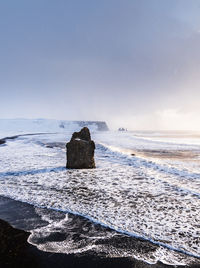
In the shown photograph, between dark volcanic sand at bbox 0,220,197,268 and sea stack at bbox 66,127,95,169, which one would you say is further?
sea stack at bbox 66,127,95,169

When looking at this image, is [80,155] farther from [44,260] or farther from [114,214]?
[44,260]

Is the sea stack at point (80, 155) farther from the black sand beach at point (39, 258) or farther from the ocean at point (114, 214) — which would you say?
the black sand beach at point (39, 258)

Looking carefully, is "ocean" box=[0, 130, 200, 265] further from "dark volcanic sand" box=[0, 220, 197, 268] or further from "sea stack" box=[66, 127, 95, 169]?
"sea stack" box=[66, 127, 95, 169]

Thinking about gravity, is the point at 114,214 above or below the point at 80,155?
below

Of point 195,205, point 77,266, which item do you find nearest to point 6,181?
point 77,266

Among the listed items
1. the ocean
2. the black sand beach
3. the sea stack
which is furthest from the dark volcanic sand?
the sea stack

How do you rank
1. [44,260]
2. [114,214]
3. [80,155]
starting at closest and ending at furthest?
[44,260], [114,214], [80,155]

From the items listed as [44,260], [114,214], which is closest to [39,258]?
[44,260]

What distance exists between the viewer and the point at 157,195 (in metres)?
7.05

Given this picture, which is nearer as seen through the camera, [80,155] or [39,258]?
[39,258]

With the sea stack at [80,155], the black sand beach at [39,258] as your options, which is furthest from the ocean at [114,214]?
the sea stack at [80,155]

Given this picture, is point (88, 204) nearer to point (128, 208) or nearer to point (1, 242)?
point (128, 208)

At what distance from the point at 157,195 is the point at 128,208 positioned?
176 centimetres

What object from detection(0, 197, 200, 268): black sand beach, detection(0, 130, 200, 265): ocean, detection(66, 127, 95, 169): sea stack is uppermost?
detection(66, 127, 95, 169): sea stack
